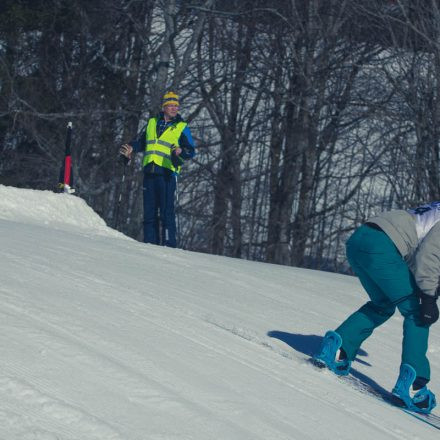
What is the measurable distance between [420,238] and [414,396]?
0.90m

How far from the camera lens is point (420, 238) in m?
6.24

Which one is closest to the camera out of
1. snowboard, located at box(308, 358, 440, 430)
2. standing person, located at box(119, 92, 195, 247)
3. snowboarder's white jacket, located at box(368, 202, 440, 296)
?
snowboarder's white jacket, located at box(368, 202, 440, 296)

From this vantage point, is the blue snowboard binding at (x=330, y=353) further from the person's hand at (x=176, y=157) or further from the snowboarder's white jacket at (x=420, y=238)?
the person's hand at (x=176, y=157)

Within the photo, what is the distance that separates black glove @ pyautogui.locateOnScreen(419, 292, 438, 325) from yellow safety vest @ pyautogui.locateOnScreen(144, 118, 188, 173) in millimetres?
5726

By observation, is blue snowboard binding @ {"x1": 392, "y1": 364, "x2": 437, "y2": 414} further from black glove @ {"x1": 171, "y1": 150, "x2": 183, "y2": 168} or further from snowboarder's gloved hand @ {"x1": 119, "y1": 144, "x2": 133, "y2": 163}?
snowboarder's gloved hand @ {"x1": 119, "y1": 144, "x2": 133, "y2": 163}

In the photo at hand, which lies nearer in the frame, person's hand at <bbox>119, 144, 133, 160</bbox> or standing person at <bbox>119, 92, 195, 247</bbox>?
standing person at <bbox>119, 92, 195, 247</bbox>

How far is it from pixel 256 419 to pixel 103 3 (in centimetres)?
1917

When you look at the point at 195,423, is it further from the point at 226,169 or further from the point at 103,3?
the point at 226,169

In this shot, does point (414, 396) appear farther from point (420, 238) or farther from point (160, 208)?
point (160, 208)

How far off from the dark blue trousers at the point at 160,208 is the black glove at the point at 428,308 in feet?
18.7

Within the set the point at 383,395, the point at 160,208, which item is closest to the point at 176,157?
the point at 160,208

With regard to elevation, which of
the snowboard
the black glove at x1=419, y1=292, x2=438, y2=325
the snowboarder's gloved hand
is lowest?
the snowboard

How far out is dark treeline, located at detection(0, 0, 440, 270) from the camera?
21547mm

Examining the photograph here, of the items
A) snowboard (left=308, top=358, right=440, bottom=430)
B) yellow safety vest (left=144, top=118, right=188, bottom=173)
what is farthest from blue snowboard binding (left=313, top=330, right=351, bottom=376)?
yellow safety vest (left=144, top=118, right=188, bottom=173)
